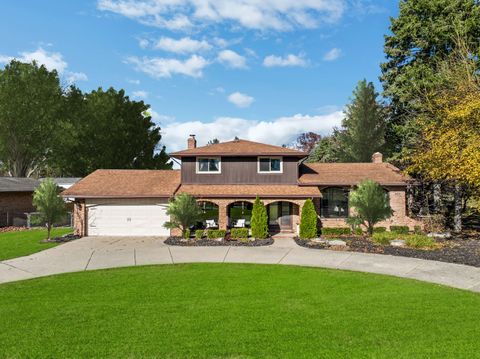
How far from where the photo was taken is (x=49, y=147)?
41.4 metres

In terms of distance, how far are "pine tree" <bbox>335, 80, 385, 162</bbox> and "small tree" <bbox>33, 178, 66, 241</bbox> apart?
33.1 meters

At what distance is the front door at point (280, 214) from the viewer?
72.4ft

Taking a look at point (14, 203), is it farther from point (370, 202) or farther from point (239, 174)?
point (370, 202)

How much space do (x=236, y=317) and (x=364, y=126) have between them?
120 ft

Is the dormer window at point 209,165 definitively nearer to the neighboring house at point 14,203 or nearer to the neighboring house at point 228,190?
the neighboring house at point 228,190

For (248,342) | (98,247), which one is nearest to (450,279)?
(248,342)

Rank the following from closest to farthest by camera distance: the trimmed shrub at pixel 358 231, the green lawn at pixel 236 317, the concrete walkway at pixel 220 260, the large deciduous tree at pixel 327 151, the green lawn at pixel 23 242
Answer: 1. the green lawn at pixel 236 317
2. the concrete walkway at pixel 220 260
3. the green lawn at pixel 23 242
4. the trimmed shrub at pixel 358 231
5. the large deciduous tree at pixel 327 151

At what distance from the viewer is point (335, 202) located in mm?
22312

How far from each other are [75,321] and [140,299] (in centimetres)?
181

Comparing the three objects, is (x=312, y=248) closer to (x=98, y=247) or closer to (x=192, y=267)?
(x=192, y=267)

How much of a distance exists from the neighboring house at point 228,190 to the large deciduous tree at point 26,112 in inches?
902

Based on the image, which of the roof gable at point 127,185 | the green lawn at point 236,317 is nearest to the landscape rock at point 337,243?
the green lawn at point 236,317

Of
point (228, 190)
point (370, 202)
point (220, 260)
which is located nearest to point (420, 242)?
point (370, 202)

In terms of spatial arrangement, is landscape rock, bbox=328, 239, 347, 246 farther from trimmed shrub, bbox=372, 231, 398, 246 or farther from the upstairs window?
the upstairs window
